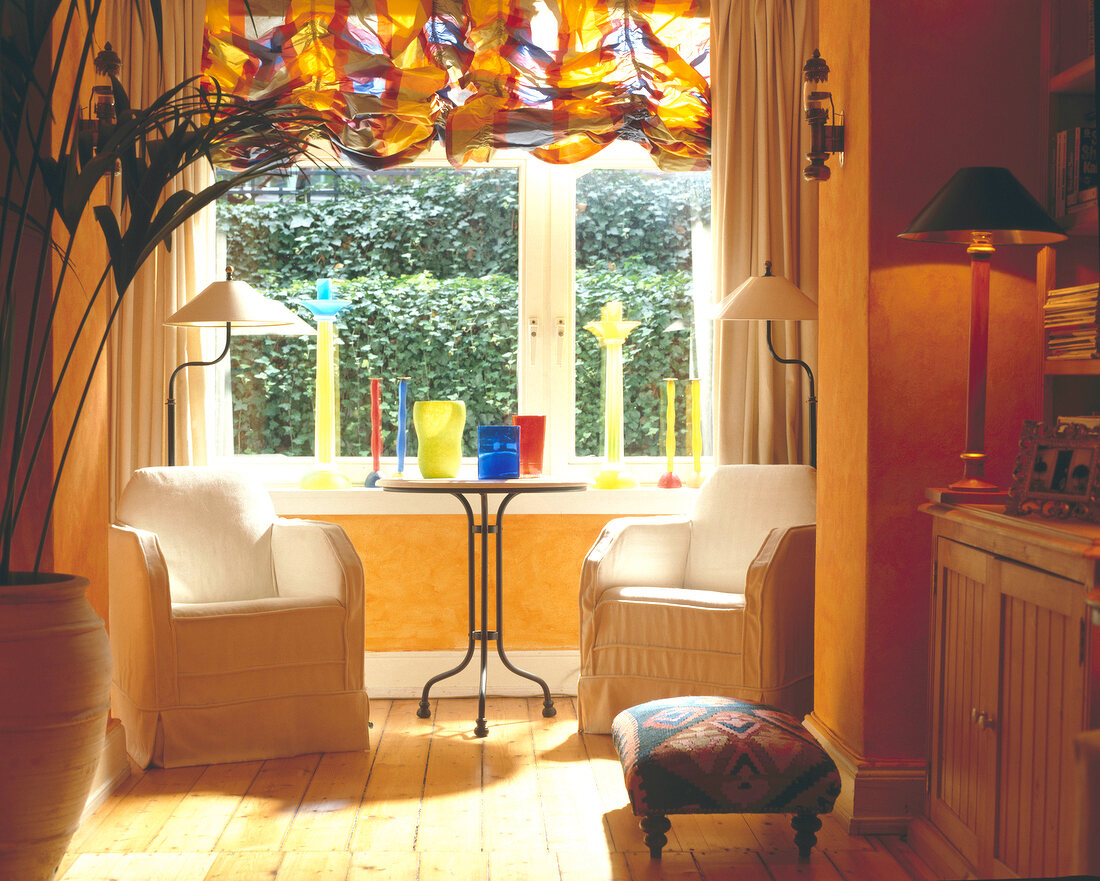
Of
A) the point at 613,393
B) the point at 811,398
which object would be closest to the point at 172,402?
the point at 613,393

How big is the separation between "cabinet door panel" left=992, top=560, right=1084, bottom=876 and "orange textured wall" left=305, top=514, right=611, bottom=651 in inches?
84.7

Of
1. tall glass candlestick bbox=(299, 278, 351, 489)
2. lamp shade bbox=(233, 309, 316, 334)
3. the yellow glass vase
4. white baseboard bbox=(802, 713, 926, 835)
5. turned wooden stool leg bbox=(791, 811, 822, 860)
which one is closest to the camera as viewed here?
turned wooden stool leg bbox=(791, 811, 822, 860)

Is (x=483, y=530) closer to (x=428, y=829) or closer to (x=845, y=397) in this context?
(x=428, y=829)

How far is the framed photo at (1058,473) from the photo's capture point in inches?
74.7

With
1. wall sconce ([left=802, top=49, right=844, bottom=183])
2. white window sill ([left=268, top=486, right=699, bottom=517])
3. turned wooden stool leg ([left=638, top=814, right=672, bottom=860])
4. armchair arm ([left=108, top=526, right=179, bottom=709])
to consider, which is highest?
wall sconce ([left=802, top=49, right=844, bottom=183])

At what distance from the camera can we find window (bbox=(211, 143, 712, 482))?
13.7ft

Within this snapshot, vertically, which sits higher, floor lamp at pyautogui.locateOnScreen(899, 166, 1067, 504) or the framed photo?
floor lamp at pyautogui.locateOnScreen(899, 166, 1067, 504)

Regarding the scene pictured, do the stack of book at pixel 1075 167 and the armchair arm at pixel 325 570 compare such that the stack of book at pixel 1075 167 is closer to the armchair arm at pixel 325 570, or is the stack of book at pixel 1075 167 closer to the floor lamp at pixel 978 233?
the floor lamp at pixel 978 233

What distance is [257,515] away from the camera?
354cm

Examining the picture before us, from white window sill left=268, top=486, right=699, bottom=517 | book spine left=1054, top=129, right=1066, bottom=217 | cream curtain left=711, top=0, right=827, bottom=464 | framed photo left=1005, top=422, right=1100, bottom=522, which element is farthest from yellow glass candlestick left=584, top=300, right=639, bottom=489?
framed photo left=1005, top=422, right=1100, bottom=522

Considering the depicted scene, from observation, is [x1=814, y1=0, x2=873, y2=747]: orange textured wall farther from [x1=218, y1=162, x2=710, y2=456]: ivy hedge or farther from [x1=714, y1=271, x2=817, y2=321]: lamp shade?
[x1=218, y1=162, x2=710, y2=456]: ivy hedge

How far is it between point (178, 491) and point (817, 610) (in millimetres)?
2045

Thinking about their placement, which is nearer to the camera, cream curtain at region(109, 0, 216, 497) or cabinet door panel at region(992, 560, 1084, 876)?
cabinet door panel at region(992, 560, 1084, 876)

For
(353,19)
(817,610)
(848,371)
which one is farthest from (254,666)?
(353,19)
